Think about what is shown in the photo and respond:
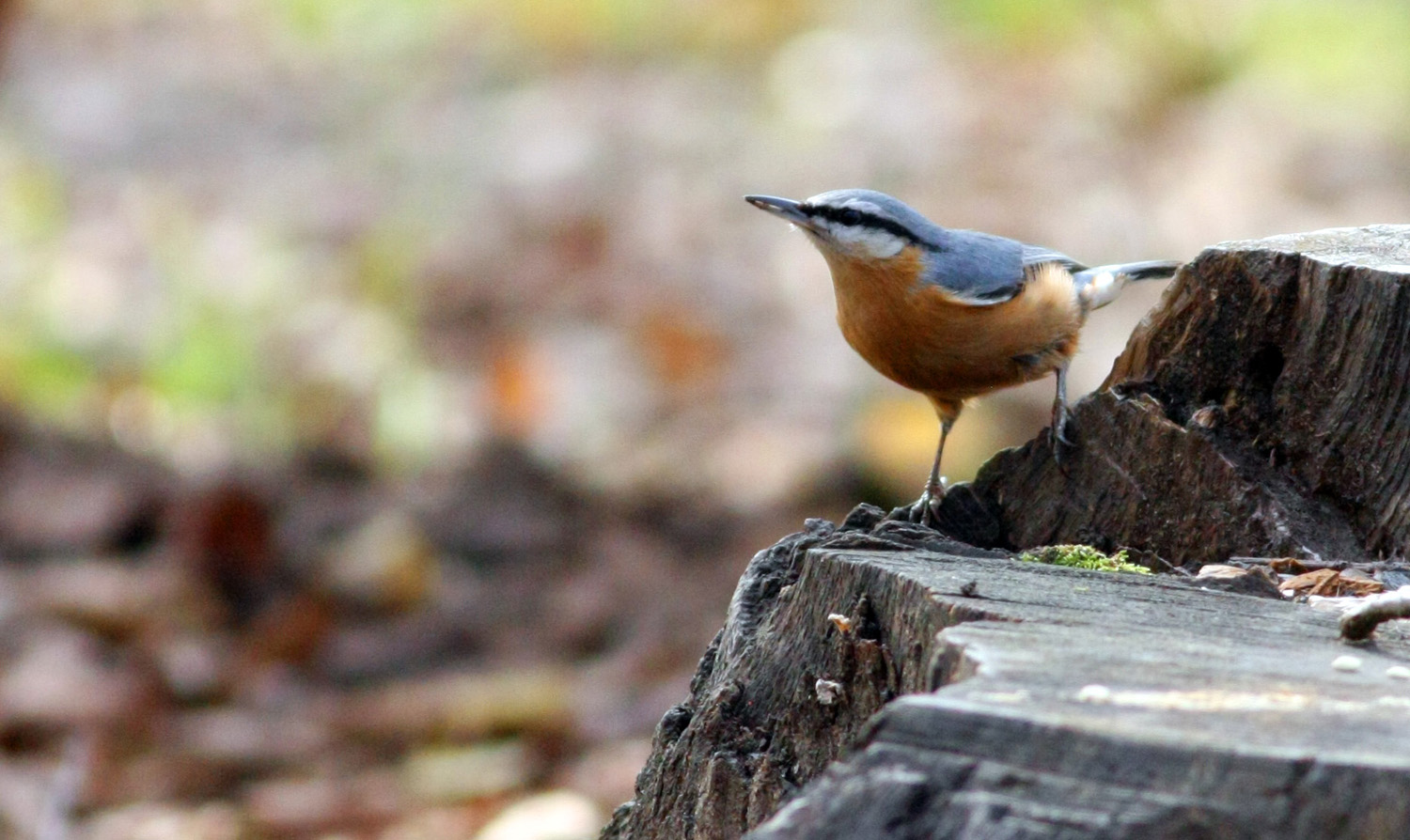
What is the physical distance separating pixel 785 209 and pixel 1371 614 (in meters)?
2.04

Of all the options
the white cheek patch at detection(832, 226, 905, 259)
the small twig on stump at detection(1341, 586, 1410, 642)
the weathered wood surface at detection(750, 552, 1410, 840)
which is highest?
the white cheek patch at detection(832, 226, 905, 259)

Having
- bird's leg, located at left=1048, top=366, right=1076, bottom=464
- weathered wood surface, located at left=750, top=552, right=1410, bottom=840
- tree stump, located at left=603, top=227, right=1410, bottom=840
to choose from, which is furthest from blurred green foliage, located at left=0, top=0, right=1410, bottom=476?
weathered wood surface, located at left=750, top=552, right=1410, bottom=840

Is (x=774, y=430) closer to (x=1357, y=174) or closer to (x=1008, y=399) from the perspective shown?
(x=1008, y=399)

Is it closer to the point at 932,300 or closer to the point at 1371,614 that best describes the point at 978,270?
the point at 932,300

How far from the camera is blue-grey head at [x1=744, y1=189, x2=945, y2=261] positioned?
3703 mm

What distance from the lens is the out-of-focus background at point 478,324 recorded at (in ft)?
16.4

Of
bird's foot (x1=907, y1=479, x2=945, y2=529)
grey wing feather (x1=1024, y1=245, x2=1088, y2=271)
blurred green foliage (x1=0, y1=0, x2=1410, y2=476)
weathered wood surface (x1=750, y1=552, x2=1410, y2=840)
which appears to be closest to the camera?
weathered wood surface (x1=750, y1=552, x2=1410, y2=840)

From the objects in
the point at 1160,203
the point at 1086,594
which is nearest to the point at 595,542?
the point at 1160,203

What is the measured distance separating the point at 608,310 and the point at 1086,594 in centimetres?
565

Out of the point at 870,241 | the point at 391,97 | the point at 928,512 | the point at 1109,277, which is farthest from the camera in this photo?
the point at 391,97

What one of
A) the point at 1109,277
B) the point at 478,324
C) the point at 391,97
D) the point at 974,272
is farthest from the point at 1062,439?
the point at 391,97

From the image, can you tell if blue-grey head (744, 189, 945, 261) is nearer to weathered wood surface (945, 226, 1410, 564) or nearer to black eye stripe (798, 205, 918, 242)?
black eye stripe (798, 205, 918, 242)

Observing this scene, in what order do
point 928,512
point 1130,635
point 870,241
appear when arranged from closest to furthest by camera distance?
point 1130,635, point 928,512, point 870,241

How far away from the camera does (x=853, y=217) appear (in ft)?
12.2
